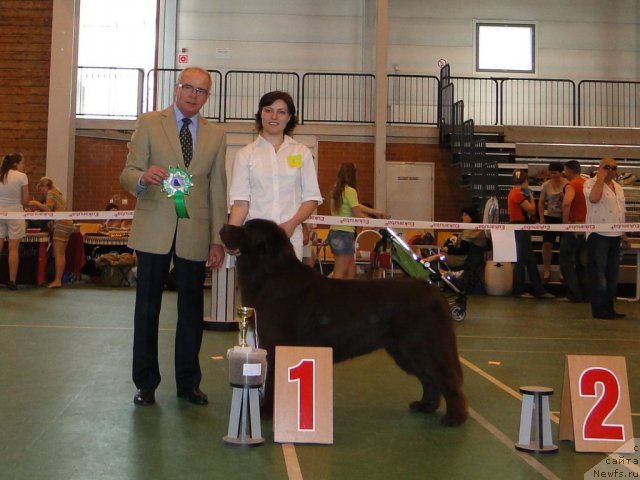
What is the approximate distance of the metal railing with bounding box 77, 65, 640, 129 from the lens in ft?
50.9

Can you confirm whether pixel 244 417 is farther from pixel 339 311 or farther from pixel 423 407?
pixel 423 407

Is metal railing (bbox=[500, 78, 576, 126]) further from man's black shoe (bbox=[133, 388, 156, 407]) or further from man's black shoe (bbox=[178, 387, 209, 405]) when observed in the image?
man's black shoe (bbox=[133, 388, 156, 407])

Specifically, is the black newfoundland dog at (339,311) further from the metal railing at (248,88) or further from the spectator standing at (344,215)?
the metal railing at (248,88)

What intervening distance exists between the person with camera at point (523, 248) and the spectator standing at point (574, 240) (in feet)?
1.61

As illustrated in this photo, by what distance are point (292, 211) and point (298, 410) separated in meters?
1.01

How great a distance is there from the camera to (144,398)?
4008 mm

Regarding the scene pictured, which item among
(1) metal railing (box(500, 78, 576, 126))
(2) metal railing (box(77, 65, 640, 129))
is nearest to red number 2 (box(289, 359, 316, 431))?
(2) metal railing (box(77, 65, 640, 129))

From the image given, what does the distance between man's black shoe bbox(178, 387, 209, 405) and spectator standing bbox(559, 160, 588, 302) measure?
7.25 metres

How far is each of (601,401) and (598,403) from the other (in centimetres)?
2

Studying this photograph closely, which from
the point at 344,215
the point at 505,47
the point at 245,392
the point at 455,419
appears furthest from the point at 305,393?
the point at 505,47

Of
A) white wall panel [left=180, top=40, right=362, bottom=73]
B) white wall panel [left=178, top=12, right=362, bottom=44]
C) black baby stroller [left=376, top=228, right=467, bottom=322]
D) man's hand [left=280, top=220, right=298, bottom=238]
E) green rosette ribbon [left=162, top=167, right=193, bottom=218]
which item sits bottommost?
black baby stroller [left=376, top=228, right=467, bottom=322]

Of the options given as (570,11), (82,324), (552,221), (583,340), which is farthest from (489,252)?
(570,11)

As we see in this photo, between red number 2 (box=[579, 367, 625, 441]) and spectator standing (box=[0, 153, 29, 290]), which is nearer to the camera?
red number 2 (box=[579, 367, 625, 441])

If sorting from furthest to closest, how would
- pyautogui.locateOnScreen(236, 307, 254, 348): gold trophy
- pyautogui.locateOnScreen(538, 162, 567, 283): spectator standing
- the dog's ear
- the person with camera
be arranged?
pyautogui.locateOnScreen(538, 162, 567, 283): spectator standing → the person with camera → the dog's ear → pyautogui.locateOnScreen(236, 307, 254, 348): gold trophy
